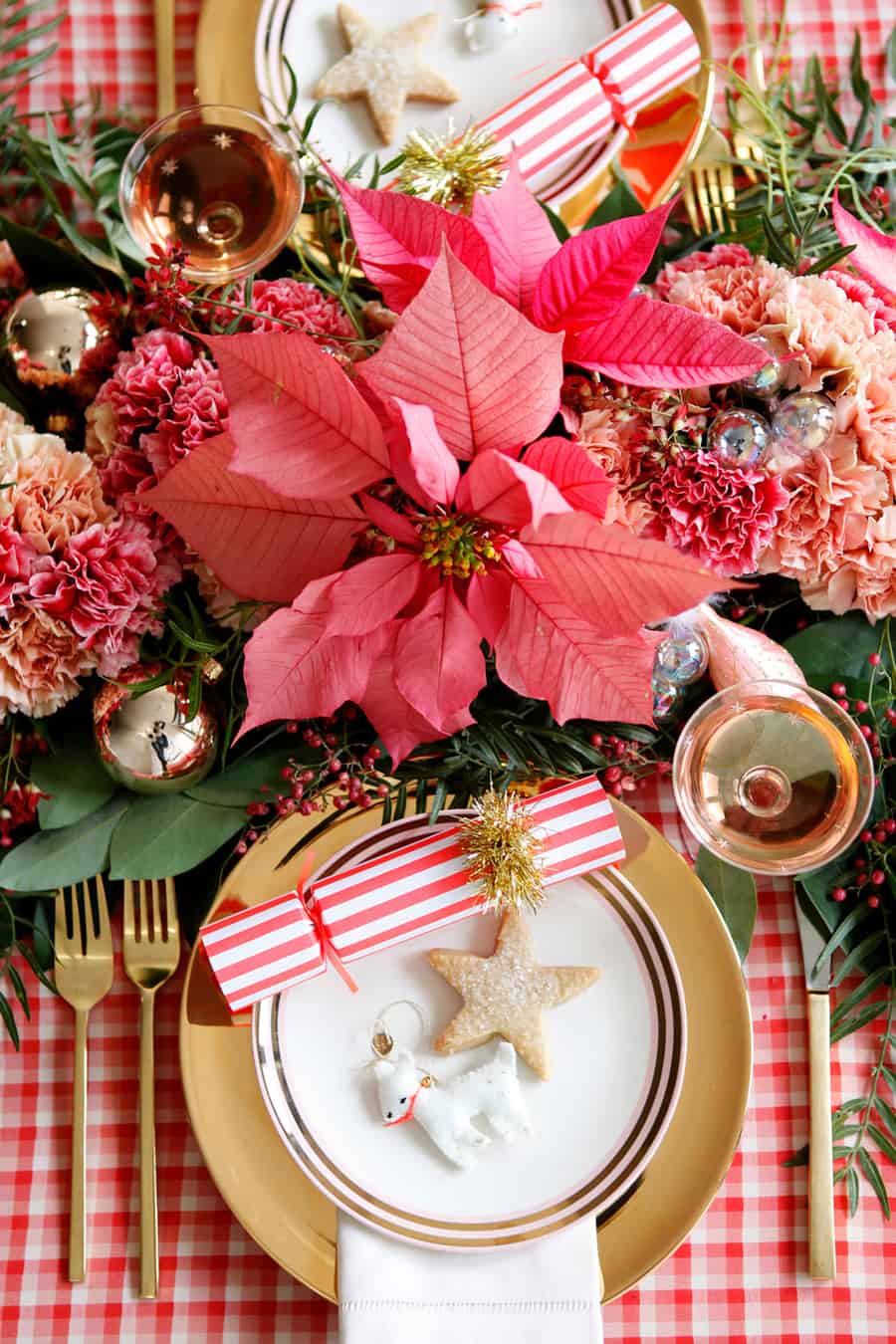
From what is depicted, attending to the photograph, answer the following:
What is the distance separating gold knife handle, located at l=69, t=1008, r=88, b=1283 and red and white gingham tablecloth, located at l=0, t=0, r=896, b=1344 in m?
0.01

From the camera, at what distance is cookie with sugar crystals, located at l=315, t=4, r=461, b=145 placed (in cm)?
77

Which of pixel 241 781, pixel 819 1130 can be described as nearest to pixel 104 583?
pixel 241 781

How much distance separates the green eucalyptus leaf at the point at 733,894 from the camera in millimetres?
740

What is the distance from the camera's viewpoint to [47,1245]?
739mm

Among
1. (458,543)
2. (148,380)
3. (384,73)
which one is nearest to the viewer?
(458,543)

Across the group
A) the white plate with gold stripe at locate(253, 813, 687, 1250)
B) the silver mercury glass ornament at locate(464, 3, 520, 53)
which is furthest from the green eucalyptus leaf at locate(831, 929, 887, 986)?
the silver mercury glass ornament at locate(464, 3, 520, 53)

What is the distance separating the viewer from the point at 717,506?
25.9 inches

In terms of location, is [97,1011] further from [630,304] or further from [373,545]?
[630,304]

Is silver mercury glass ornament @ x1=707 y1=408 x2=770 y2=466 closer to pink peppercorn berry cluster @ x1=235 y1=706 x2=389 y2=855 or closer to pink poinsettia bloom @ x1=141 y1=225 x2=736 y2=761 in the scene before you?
pink poinsettia bloom @ x1=141 y1=225 x2=736 y2=761

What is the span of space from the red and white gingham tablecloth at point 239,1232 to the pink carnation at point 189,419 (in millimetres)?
357

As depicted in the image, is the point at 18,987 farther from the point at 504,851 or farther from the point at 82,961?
the point at 504,851

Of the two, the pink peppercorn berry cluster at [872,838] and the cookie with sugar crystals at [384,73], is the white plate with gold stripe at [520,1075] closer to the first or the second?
the pink peppercorn berry cluster at [872,838]

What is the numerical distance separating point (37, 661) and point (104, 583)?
0.07 m

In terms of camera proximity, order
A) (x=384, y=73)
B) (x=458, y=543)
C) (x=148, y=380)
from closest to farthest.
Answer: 1. (x=458, y=543)
2. (x=148, y=380)
3. (x=384, y=73)
